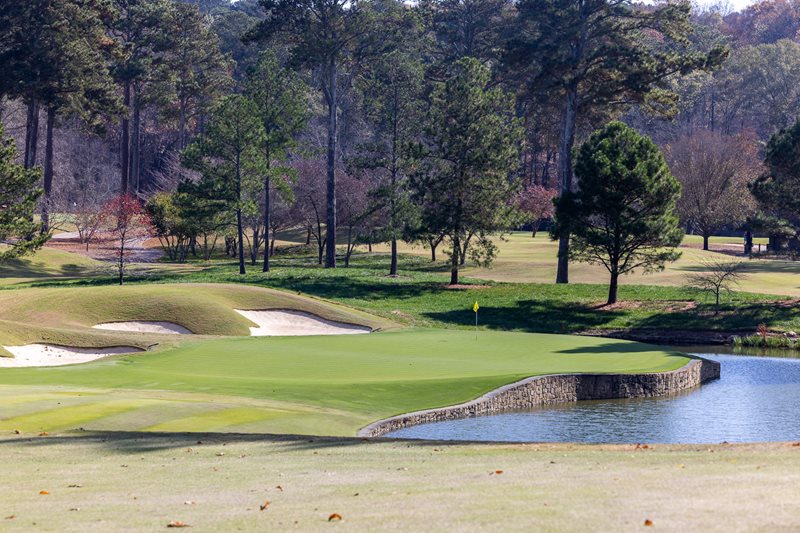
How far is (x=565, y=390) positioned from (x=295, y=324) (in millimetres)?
16649

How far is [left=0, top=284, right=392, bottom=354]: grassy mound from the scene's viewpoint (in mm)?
40188

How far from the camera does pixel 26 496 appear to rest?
13.2 metres

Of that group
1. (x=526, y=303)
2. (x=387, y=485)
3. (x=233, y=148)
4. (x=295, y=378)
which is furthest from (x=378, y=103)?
(x=387, y=485)

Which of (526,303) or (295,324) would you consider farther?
(526,303)

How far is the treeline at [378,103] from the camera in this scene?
193 feet

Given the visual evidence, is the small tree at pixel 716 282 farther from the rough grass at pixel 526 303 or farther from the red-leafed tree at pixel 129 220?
the red-leafed tree at pixel 129 220

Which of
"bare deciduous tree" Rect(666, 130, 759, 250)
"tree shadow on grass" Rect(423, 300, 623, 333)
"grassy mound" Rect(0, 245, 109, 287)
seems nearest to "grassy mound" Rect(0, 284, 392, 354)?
"tree shadow on grass" Rect(423, 300, 623, 333)

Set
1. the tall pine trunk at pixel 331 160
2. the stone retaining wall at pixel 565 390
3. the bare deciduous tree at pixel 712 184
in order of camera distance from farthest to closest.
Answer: the bare deciduous tree at pixel 712 184, the tall pine trunk at pixel 331 160, the stone retaining wall at pixel 565 390

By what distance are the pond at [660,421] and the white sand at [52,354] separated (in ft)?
47.8

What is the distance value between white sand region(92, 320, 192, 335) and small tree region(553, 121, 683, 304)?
22977mm

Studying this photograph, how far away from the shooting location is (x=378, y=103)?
69.8 metres

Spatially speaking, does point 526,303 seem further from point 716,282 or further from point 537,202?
point 537,202

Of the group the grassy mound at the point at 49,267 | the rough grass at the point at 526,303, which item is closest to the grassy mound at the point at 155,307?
the rough grass at the point at 526,303

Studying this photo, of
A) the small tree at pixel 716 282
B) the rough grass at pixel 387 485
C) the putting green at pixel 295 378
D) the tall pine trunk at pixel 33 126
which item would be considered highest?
the tall pine trunk at pixel 33 126
